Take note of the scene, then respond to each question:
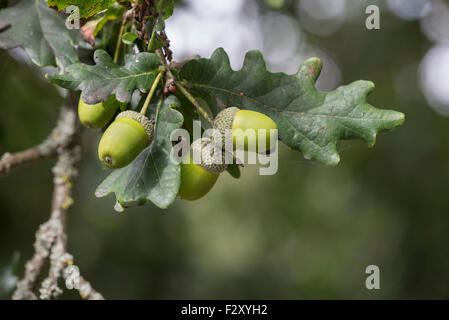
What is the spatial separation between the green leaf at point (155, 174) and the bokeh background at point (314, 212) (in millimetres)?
2850

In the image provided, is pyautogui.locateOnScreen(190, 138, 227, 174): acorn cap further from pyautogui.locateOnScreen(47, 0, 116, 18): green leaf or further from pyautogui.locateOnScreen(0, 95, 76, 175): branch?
pyautogui.locateOnScreen(0, 95, 76, 175): branch

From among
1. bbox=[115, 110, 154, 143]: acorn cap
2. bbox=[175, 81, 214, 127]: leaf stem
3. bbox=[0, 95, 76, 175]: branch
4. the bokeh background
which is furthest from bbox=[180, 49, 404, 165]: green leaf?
the bokeh background

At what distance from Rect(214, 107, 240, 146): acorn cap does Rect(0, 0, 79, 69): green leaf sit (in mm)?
407

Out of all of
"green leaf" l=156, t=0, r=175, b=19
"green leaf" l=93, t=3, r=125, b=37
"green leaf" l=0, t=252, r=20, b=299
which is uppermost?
"green leaf" l=93, t=3, r=125, b=37

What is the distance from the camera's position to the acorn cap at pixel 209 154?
722 mm

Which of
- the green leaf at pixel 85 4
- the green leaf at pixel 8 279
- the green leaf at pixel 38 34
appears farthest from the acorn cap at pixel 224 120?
the green leaf at pixel 8 279

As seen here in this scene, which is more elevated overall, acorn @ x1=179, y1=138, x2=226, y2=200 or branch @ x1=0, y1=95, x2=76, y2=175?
branch @ x1=0, y1=95, x2=76, y2=175

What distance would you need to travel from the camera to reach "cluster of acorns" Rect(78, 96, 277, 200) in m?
0.68

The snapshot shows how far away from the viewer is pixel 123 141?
68 centimetres

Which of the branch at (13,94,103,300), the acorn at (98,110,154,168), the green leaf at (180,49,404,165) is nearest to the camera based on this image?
the acorn at (98,110,154,168)

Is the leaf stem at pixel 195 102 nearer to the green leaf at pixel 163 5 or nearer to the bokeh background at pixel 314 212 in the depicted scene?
the green leaf at pixel 163 5

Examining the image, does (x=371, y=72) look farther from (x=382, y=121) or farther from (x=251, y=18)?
(x=382, y=121)

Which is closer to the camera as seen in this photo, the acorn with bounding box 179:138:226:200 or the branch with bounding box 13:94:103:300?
the acorn with bounding box 179:138:226:200

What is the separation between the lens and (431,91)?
5.25 meters
